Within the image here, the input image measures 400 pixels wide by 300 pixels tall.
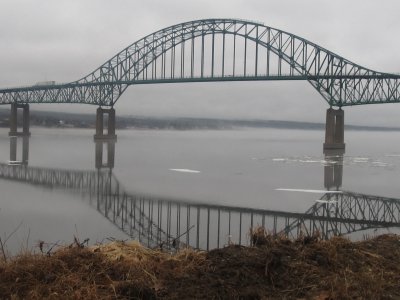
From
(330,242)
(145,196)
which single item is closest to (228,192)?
(145,196)

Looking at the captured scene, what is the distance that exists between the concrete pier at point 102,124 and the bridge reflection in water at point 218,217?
67.5 meters

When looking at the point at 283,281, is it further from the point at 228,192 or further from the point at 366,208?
the point at 228,192

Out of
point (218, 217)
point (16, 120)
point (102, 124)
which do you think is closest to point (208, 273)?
point (218, 217)

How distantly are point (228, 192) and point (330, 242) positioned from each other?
10.7 metres

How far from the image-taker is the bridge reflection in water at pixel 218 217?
9.81 meters

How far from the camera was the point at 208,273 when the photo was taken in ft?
18.4

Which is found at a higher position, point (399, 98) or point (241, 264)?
point (399, 98)

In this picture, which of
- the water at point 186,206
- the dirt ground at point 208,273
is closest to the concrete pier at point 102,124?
the water at point 186,206

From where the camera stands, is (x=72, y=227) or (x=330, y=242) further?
(x=72, y=227)

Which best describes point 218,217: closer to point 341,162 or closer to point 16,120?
point 341,162

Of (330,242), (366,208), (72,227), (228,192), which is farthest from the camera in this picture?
(228,192)

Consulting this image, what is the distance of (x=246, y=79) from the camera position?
260 feet

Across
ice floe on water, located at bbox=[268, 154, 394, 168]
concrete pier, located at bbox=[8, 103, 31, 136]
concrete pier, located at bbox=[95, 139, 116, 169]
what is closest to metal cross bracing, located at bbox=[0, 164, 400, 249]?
concrete pier, located at bbox=[95, 139, 116, 169]

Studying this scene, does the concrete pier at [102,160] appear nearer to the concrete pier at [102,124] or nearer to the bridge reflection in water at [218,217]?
the bridge reflection in water at [218,217]
